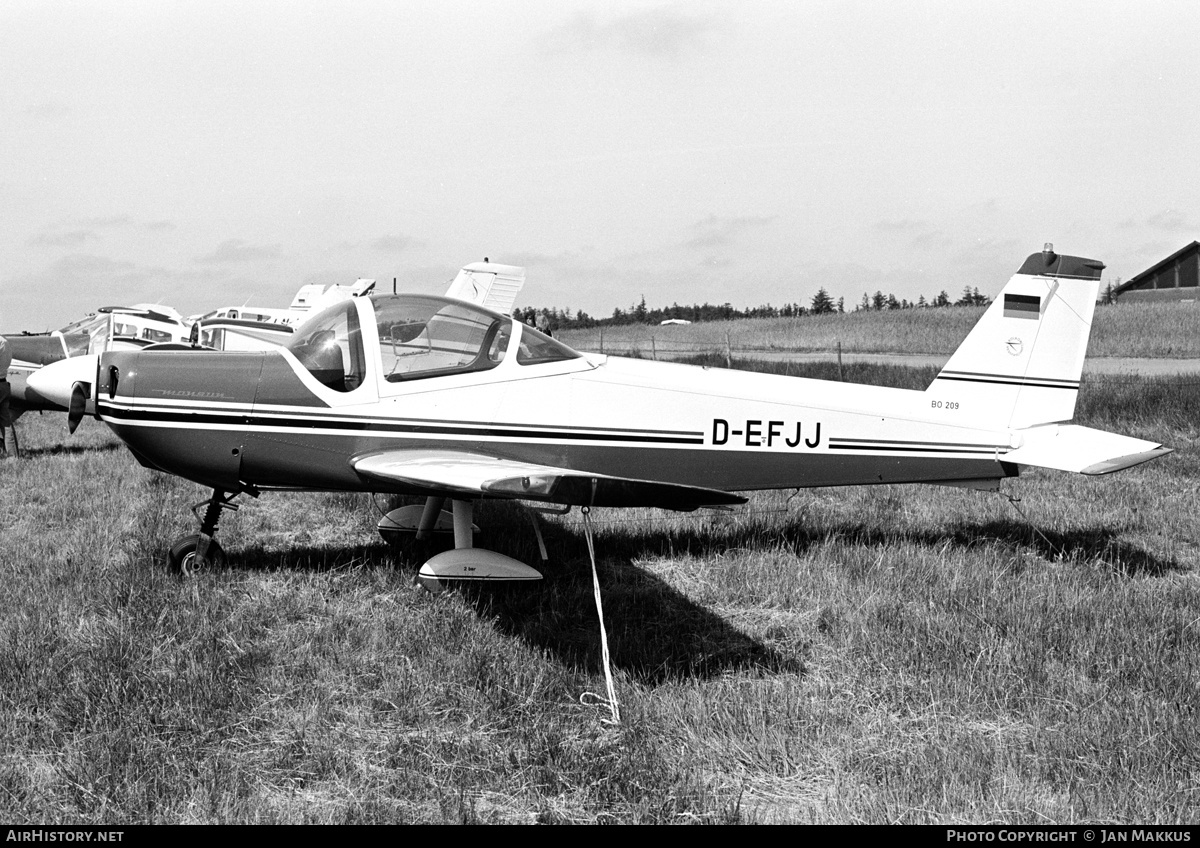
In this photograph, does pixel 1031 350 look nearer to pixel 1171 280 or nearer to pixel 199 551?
pixel 199 551

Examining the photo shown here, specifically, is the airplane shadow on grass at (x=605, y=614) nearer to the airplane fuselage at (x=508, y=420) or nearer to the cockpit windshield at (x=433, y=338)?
the airplane fuselage at (x=508, y=420)

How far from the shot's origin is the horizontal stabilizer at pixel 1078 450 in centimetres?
582

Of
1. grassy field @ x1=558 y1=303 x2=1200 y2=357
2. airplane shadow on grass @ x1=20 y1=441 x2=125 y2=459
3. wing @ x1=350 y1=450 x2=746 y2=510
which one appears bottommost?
airplane shadow on grass @ x1=20 y1=441 x2=125 y2=459

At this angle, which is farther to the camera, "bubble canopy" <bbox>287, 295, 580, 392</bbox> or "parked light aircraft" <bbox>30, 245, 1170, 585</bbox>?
"bubble canopy" <bbox>287, 295, 580, 392</bbox>

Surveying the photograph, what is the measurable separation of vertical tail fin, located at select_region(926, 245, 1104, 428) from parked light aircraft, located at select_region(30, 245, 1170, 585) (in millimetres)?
247

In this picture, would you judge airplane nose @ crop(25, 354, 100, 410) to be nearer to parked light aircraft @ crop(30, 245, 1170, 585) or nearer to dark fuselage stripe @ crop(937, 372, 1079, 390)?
parked light aircraft @ crop(30, 245, 1170, 585)

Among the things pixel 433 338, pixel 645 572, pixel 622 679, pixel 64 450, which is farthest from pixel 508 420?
pixel 64 450

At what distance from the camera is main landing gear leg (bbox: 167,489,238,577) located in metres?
5.73

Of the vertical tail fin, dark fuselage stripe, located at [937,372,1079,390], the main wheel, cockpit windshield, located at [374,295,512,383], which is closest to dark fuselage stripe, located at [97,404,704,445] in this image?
cockpit windshield, located at [374,295,512,383]

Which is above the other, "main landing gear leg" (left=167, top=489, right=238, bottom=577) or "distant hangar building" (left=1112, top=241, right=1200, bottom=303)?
"distant hangar building" (left=1112, top=241, right=1200, bottom=303)

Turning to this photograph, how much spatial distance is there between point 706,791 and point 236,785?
5.53ft

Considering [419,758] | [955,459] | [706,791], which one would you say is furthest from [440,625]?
[955,459]

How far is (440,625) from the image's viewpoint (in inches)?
189

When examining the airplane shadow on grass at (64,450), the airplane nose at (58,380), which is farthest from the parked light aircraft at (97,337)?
the airplane nose at (58,380)
